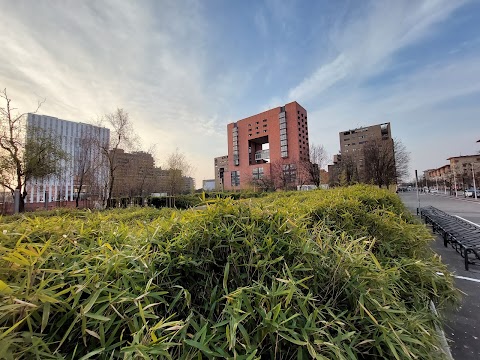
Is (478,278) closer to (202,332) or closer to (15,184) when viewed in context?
(202,332)

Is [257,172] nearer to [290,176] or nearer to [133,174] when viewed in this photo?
[290,176]

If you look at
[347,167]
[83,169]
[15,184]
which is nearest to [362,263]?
[15,184]

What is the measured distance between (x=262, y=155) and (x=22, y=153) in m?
47.9

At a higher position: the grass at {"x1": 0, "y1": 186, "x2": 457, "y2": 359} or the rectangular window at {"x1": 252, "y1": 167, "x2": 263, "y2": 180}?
the rectangular window at {"x1": 252, "y1": 167, "x2": 263, "y2": 180}

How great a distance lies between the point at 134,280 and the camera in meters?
0.91

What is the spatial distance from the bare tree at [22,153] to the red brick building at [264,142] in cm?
3139

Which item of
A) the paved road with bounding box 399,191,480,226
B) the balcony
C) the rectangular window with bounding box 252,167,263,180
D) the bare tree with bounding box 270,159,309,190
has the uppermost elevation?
the balcony

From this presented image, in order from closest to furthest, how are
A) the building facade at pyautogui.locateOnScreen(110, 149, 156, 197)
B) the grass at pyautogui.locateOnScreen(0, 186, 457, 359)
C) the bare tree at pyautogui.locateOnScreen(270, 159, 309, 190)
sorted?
the grass at pyautogui.locateOnScreen(0, 186, 457, 359), the building facade at pyautogui.locateOnScreen(110, 149, 156, 197), the bare tree at pyautogui.locateOnScreen(270, 159, 309, 190)

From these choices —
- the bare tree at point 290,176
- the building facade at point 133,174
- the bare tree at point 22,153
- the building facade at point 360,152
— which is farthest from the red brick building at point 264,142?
the bare tree at point 22,153

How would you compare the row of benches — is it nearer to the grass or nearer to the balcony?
the grass

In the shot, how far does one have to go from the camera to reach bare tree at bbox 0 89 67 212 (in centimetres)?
1191

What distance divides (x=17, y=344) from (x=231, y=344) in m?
0.60

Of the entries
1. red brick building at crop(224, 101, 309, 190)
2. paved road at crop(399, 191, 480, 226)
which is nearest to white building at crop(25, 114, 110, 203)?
paved road at crop(399, 191, 480, 226)

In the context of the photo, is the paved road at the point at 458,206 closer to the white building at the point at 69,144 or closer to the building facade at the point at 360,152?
the building facade at the point at 360,152
